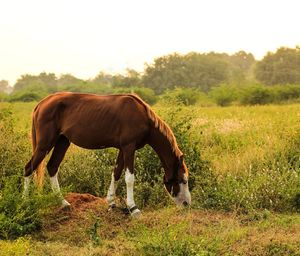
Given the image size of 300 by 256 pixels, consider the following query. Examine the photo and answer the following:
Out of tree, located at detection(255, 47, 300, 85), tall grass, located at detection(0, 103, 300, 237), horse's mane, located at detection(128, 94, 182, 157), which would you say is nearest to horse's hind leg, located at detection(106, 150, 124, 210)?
horse's mane, located at detection(128, 94, 182, 157)

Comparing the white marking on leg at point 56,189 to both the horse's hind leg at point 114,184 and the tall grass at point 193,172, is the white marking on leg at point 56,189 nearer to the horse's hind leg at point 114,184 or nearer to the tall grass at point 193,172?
the tall grass at point 193,172

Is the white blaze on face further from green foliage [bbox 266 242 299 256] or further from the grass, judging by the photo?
green foliage [bbox 266 242 299 256]

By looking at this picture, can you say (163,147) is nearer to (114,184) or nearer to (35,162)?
(114,184)

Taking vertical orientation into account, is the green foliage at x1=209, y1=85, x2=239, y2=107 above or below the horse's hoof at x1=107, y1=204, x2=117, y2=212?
below

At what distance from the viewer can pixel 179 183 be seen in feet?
23.9

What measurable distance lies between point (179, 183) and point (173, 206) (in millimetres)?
538

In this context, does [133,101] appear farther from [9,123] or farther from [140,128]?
[9,123]

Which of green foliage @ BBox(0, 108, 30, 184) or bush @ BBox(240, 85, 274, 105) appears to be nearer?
green foliage @ BBox(0, 108, 30, 184)

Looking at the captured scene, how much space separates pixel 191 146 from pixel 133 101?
7.51ft

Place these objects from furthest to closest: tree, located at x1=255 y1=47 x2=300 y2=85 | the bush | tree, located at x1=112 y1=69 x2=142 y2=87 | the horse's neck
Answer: tree, located at x1=255 y1=47 x2=300 y2=85 → tree, located at x1=112 y1=69 x2=142 y2=87 → the bush → the horse's neck

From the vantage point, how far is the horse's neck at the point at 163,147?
707cm

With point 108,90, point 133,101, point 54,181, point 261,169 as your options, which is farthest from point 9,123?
point 108,90

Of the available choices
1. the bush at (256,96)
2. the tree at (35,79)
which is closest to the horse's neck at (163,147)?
the bush at (256,96)

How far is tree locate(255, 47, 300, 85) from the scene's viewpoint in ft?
172
